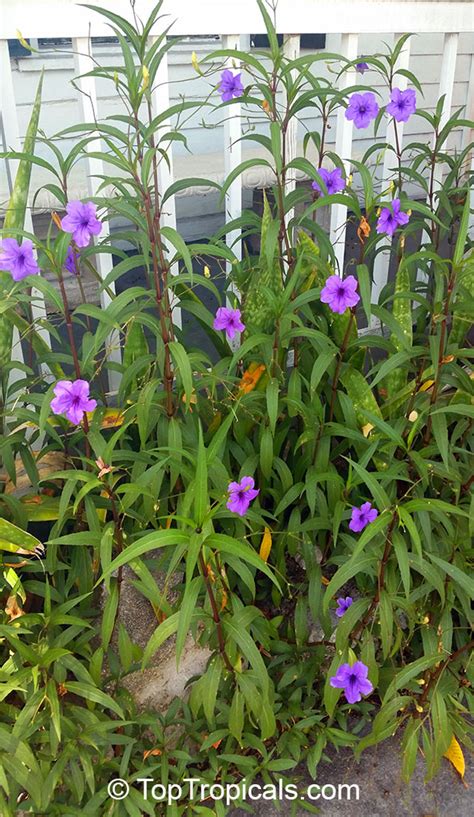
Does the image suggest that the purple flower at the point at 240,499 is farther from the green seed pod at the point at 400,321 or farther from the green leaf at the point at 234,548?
the green seed pod at the point at 400,321

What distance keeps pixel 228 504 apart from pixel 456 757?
860 mm

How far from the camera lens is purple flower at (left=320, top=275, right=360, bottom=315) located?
4.83 feet

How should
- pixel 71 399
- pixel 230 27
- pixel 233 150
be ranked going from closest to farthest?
pixel 71 399 → pixel 230 27 → pixel 233 150

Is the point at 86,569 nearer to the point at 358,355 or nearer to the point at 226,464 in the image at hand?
the point at 226,464

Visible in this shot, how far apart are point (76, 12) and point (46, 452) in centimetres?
108

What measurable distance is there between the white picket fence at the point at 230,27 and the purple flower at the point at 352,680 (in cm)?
106

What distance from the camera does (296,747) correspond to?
1.54 metres

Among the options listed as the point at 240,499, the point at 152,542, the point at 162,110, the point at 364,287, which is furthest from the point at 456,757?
the point at 162,110

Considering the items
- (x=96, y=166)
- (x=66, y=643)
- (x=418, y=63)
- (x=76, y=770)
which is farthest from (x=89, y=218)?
(x=418, y=63)

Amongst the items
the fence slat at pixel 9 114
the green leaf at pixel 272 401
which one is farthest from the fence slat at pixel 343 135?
the fence slat at pixel 9 114

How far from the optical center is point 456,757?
1.60 metres

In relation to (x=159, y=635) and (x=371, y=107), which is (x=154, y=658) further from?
(x=371, y=107)

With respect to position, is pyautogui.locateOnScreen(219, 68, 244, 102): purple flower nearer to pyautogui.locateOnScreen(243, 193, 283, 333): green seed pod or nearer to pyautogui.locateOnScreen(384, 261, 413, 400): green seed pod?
pyautogui.locateOnScreen(243, 193, 283, 333): green seed pod

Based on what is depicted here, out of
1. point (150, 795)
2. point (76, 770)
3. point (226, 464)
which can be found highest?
point (226, 464)
